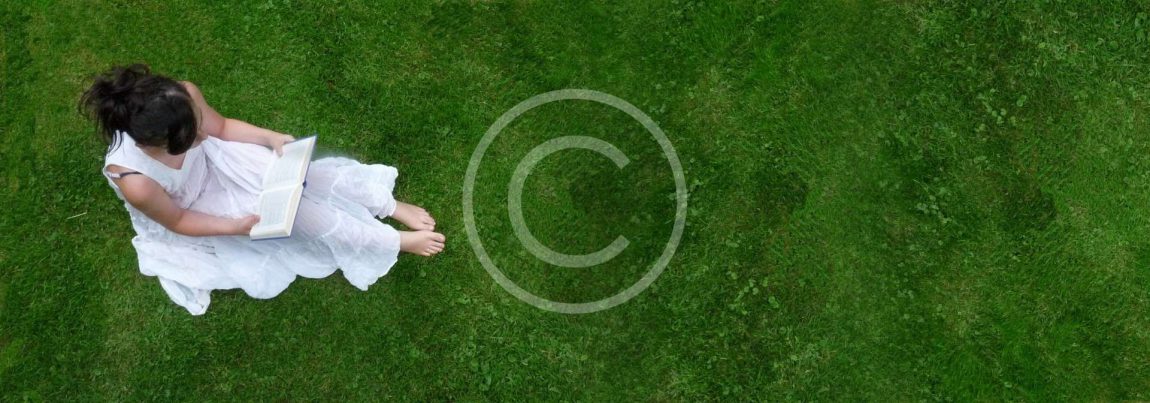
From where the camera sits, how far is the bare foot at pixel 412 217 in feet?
17.8

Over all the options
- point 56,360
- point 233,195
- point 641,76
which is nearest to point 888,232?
point 641,76

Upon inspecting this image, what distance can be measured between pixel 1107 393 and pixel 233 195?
5.37 meters

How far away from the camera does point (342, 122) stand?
565cm

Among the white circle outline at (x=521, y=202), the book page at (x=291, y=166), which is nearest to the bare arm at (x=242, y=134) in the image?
the book page at (x=291, y=166)

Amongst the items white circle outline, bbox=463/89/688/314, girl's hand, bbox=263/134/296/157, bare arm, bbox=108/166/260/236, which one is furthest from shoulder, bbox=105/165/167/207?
white circle outline, bbox=463/89/688/314

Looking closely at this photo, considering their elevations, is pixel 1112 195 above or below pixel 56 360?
above

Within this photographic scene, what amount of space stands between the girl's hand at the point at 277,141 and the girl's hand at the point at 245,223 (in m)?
0.39

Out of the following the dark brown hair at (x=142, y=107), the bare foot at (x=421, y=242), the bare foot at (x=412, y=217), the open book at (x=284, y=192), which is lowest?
the bare foot at (x=421, y=242)

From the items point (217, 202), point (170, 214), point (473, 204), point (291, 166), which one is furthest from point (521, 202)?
point (170, 214)

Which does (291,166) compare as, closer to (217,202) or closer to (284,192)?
(284,192)

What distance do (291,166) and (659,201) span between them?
2.28 m

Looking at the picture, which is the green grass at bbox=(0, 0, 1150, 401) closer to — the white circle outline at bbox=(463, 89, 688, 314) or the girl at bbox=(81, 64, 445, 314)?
the white circle outline at bbox=(463, 89, 688, 314)

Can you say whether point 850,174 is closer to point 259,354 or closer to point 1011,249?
point 1011,249

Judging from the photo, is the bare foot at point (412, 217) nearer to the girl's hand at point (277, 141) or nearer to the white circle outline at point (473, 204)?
the white circle outline at point (473, 204)
